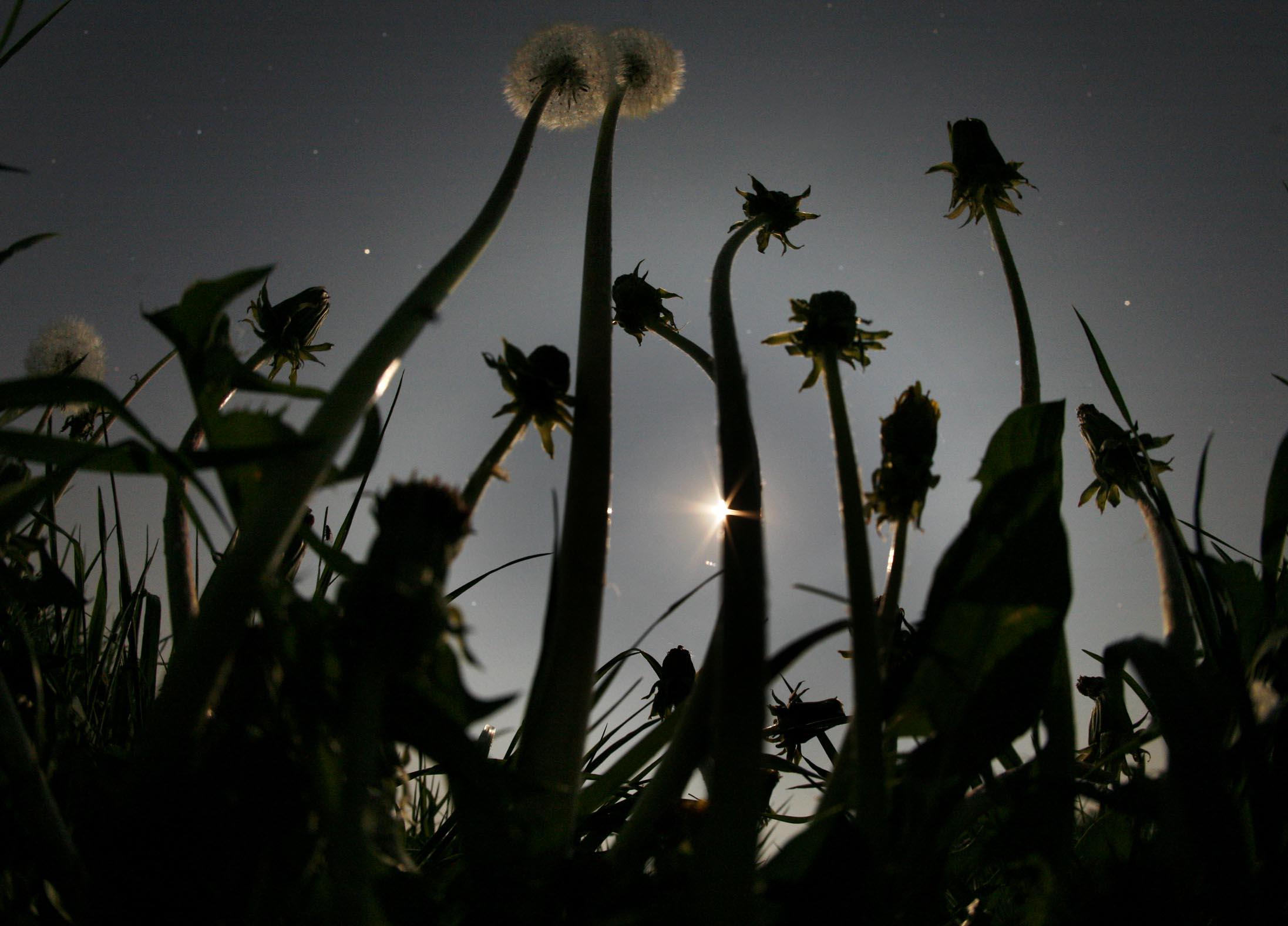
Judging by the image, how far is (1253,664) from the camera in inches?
25.8

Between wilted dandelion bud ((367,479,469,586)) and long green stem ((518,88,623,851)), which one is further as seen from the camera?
long green stem ((518,88,623,851))

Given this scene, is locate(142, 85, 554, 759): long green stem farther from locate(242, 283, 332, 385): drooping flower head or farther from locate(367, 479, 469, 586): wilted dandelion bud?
locate(242, 283, 332, 385): drooping flower head

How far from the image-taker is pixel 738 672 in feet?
1.86

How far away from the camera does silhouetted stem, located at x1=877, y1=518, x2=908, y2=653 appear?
70 cm

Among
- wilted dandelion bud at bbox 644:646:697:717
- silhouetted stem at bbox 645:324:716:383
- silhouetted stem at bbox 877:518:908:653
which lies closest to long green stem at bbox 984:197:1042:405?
silhouetted stem at bbox 877:518:908:653

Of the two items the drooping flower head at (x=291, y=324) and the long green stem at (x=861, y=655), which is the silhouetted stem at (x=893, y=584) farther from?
the drooping flower head at (x=291, y=324)

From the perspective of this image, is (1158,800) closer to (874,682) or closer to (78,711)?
(874,682)

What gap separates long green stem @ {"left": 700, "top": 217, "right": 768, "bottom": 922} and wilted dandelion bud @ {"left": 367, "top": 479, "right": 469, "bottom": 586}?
0.74 ft

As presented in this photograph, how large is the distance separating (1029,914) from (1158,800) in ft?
0.46

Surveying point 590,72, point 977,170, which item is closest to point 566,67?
point 590,72

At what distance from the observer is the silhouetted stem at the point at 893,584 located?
701 millimetres

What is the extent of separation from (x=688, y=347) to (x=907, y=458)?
26.3 inches

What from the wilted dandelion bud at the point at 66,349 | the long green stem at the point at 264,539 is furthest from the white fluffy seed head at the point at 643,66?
the wilted dandelion bud at the point at 66,349

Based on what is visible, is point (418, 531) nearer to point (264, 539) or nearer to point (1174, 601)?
point (264, 539)
